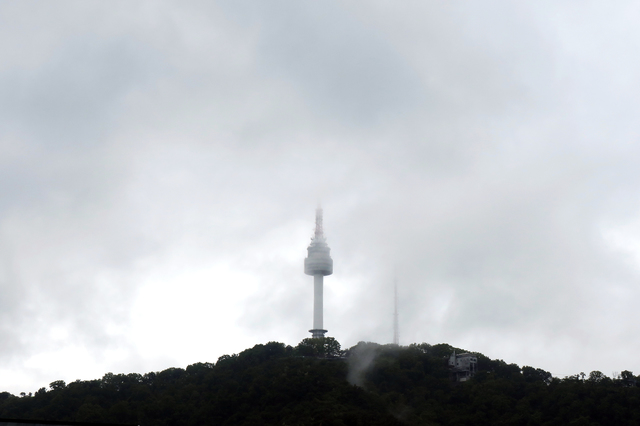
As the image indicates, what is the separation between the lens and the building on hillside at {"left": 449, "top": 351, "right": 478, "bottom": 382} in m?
173

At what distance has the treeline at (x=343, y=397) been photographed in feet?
397

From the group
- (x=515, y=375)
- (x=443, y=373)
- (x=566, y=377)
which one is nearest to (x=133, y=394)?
(x=443, y=373)

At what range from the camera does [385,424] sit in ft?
336

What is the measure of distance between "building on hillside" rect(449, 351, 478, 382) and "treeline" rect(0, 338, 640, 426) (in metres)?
3.84

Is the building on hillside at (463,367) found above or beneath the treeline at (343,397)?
above

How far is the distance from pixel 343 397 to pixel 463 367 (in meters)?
55.8

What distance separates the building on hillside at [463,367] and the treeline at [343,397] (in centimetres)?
384

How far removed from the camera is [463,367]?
174m

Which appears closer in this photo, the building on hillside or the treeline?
the treeline

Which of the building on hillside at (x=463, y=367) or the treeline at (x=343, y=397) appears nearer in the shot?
the treeline at (x=343, y=397)

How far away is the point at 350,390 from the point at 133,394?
4870cm

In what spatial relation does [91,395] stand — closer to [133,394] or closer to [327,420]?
[133,394]

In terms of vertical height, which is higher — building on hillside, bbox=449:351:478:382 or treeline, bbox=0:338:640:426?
building on hillside, bbox=449:351:478:382

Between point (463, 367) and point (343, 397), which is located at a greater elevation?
point (463, 367)
